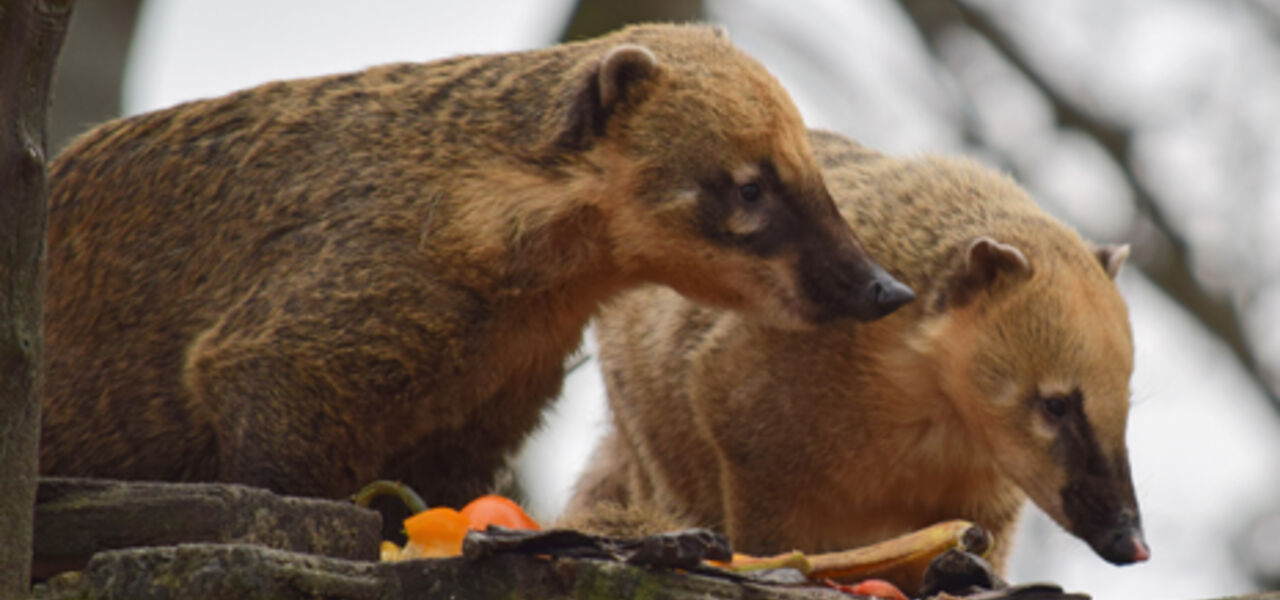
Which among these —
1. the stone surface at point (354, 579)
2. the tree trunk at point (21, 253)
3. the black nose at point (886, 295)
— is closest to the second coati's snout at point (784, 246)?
the black nose at point (886, 295)

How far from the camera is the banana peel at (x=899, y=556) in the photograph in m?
4.78

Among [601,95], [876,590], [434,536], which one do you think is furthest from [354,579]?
[601,95]

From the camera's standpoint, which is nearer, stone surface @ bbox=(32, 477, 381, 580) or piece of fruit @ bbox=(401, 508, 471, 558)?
stone surface @ bbox=(32, 477, 381, 580)

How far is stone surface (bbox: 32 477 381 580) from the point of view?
365 cm

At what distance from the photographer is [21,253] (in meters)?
3.22

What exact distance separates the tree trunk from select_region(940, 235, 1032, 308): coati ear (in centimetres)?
389

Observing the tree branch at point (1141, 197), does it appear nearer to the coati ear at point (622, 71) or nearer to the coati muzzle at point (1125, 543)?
the coati muzzle at point (1125, 543)

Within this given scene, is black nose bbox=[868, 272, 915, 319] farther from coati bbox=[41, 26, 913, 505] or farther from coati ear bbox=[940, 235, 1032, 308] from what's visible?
coati ear bbox=[940, 235, 1032, 308]

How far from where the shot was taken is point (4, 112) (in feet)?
10.3

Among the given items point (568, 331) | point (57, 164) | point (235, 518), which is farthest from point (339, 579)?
point (57, 164)

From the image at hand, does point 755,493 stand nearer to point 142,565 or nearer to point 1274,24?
point 142,565

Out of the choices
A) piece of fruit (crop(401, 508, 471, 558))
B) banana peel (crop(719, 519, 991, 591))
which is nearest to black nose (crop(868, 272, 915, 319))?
banana peel (crop(719, 519, 991, 591))

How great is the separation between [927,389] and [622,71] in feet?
6.36

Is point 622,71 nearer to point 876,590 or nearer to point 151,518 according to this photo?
point 876,590
